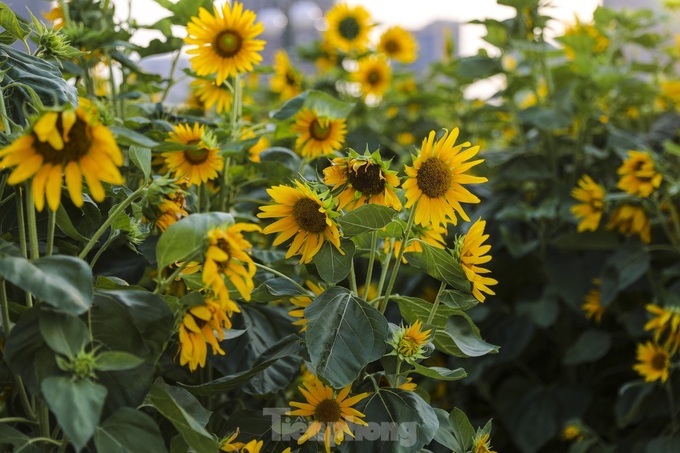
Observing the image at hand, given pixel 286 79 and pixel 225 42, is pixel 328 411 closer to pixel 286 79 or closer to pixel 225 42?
pixel 225 42

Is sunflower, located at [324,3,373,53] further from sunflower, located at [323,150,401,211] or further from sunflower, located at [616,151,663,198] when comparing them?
sunflower, located at [323,150,401,211]

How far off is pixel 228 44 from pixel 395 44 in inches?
35.0

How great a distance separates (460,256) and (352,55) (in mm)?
1026

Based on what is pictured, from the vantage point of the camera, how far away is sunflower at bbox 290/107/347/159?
0.85 metres

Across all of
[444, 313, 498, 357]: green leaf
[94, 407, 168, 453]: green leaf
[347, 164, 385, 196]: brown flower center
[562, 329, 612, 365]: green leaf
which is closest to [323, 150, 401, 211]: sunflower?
[347, 164, 385, 196]: brown flower center

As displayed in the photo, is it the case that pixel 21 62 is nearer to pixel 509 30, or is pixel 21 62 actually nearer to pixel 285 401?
pixel 285 401

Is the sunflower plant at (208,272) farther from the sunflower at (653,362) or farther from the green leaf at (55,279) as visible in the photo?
the sunflower at (653,362)

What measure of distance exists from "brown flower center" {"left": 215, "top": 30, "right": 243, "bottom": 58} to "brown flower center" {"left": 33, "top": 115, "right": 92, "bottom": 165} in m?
0.34

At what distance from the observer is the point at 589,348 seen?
4.30ft

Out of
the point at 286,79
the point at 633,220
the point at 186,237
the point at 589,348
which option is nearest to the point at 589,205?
the point at 633,220

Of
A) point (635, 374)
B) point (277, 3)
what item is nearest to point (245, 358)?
point (635, 374)

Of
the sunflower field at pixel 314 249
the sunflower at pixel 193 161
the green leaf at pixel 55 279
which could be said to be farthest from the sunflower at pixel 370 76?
the green leaf at pixel 55 279

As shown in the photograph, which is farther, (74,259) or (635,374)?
(635,374)

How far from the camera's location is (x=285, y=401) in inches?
32.8
